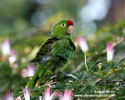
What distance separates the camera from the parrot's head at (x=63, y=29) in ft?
7.70

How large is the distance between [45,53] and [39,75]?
0.66 feet

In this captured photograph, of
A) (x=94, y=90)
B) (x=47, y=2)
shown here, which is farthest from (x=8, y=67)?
(x=47, y=2)

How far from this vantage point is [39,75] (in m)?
1.83

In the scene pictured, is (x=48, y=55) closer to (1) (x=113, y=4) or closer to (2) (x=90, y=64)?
(2) (x=90, y=64)

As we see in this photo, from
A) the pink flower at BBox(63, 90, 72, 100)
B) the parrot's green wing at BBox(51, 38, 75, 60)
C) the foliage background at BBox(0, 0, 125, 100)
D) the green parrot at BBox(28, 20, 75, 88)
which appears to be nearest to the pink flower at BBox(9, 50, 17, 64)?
the foliage background at BBox(0, 0, 125, 100)

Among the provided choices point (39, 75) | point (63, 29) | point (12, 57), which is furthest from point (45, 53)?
point (12, 57)

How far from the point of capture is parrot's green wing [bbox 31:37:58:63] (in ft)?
6.06

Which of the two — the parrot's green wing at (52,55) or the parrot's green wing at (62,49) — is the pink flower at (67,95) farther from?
the parrot's green wing at (62,49)

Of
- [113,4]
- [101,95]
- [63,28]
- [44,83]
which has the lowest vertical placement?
[101,95]

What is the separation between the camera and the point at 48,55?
6.30 ft

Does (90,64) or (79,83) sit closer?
(79,83)

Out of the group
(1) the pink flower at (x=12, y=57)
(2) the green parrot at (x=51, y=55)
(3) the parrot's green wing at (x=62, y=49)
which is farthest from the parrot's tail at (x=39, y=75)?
(1) the pink flower at (x=12, y=57)

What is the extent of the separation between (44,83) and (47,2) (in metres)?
12.4

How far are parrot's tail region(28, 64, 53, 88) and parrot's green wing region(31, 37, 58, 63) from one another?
0.26 ft
